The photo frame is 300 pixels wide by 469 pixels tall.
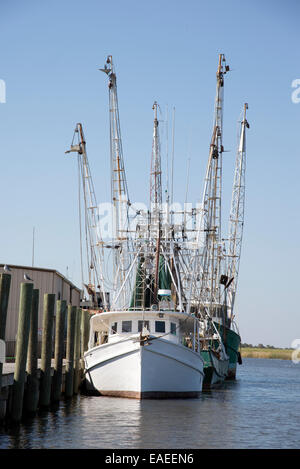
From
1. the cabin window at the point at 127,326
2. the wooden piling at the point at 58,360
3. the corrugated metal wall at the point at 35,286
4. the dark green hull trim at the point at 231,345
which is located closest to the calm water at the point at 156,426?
the wooden piling at the point at 58,360

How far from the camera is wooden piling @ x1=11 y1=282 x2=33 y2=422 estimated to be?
23.3 meters

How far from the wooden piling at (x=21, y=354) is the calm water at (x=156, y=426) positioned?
0.69 metres

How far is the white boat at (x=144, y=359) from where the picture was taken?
32250 millimetres

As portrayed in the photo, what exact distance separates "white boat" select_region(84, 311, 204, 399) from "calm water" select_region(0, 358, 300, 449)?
73 centimetres

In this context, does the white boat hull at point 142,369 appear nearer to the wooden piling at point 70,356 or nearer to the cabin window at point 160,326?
the wooden piling at point 70,356

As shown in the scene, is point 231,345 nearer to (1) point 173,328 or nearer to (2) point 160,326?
(1) point 173,328

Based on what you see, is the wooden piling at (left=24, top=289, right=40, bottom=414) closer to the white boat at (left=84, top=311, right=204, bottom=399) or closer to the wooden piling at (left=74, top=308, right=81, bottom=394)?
the white boat at (left=84, top=311, right=204, bottom=399)

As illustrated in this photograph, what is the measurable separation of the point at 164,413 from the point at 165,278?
15577 mm

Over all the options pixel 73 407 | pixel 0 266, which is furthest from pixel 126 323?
pixel 0 266

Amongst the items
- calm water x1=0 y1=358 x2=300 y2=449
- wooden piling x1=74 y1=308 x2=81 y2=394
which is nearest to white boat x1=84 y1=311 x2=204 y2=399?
calm water x1=0 y1=358 x2=300 y2=449

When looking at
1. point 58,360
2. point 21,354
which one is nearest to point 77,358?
point 58,360

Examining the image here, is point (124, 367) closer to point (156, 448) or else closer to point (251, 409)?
point (251, 409)

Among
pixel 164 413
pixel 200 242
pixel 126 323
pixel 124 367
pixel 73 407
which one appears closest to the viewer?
pixel 164 413

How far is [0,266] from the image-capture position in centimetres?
4319
